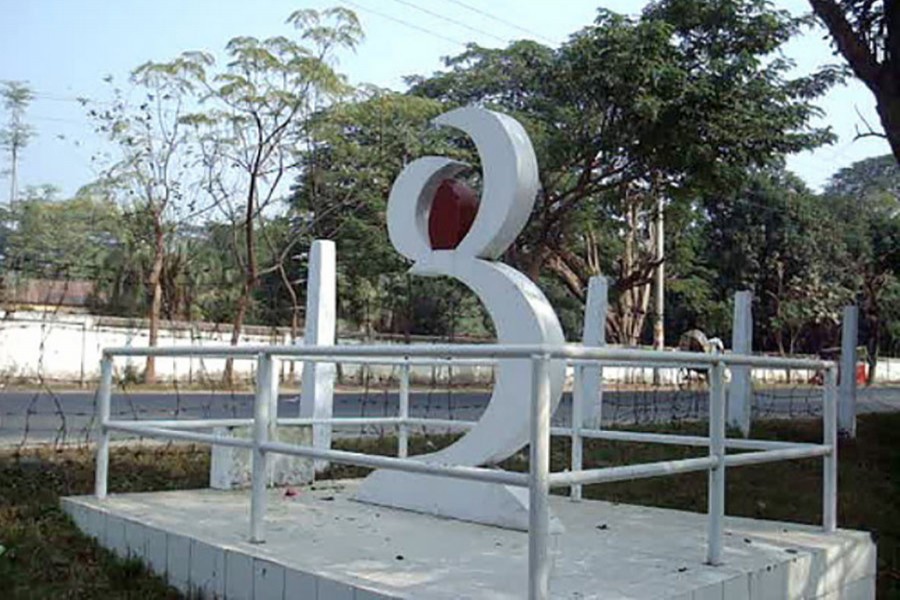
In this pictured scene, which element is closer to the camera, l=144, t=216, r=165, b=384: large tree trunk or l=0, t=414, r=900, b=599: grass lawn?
l=0, t=414, r=900, b=599: grass lawn

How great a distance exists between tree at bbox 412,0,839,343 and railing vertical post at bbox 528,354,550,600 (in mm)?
14119

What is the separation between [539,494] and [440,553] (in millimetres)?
1229

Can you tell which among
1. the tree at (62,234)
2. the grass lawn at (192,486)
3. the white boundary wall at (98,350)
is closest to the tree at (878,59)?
the grass lawn at (192,486)

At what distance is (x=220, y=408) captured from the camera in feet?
48.9

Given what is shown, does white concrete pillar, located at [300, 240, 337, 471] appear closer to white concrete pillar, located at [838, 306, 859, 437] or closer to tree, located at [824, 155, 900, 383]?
white concrete pillar, located at [838, 306, 859, 437]

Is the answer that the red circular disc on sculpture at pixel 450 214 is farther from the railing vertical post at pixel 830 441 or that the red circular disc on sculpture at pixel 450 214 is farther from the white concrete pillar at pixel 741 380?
the white concrete pillar at pixel 741 380

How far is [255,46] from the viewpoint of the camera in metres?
18.0

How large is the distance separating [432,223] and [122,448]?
4.04 metres

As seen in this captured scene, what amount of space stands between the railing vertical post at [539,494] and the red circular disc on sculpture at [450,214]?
240 centimetres

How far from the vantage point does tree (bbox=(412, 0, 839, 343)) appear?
16641 millimetres

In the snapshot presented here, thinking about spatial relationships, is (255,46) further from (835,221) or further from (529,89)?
(835,221)

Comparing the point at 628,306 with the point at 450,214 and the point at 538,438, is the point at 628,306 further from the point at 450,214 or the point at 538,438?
the point at 538,438

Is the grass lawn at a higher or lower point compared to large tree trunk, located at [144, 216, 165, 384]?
lower

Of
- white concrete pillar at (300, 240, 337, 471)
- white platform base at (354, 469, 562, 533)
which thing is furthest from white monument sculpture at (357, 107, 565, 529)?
white concrete pillar at (300, 240, 337, 471)
